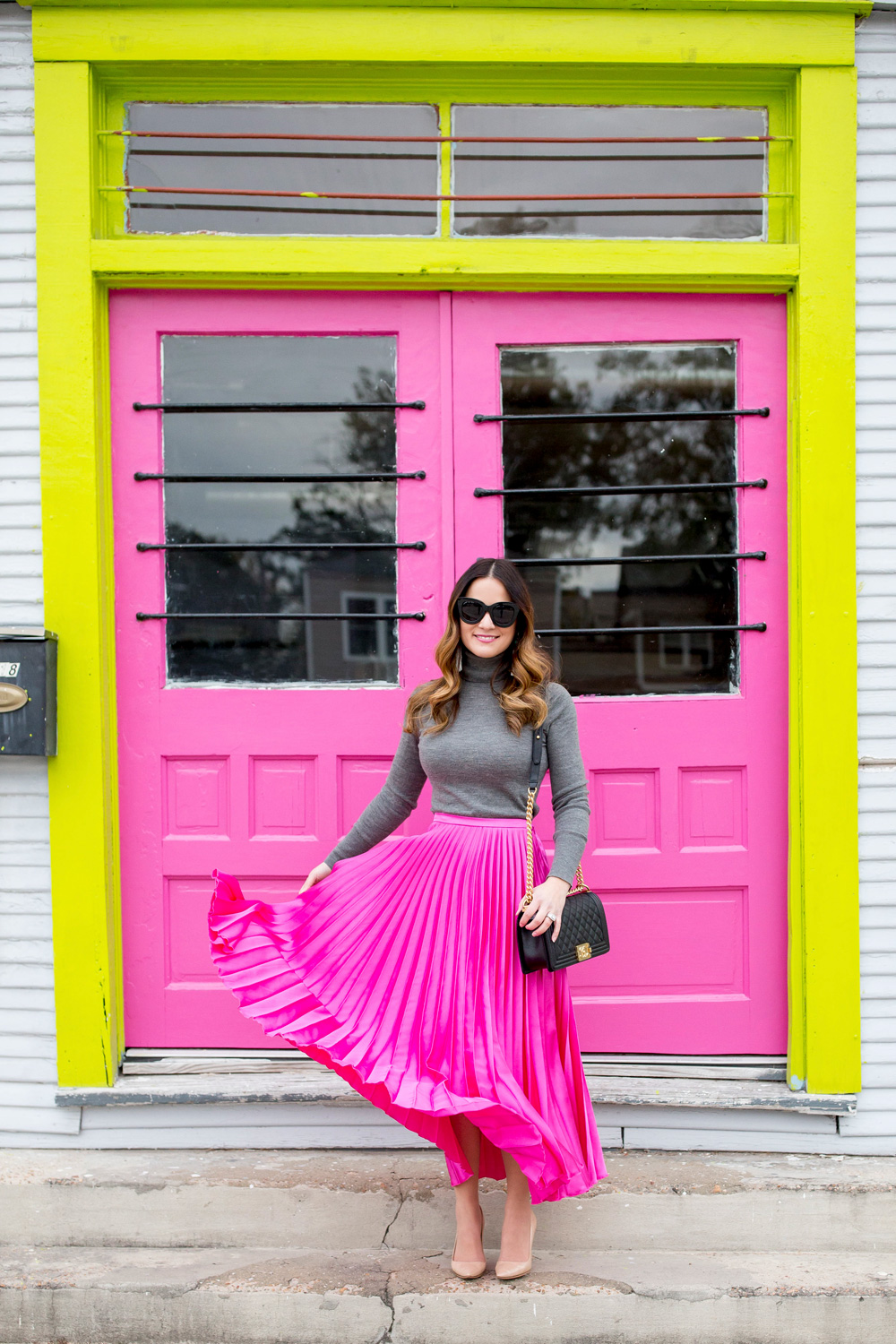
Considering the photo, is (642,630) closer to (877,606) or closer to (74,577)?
(877,606)

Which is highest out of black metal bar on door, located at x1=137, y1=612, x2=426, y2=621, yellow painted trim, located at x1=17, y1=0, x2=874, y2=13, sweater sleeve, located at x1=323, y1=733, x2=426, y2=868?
yellow painted trim, located at x1=17, y1=0, x2=874, y2=13

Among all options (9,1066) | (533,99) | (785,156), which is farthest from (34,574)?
(785,156)

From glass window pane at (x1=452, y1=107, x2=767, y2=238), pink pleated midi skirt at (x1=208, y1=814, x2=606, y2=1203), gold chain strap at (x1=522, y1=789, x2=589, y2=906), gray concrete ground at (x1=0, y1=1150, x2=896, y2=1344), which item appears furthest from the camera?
glass window pane at (x1=452, y1=107, x2=767, y2=238)

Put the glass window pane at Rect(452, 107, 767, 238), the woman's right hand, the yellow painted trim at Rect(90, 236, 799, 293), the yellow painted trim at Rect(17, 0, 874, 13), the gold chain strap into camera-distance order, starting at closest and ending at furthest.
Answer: the gold chain strap, the woman's right hand, the yellow painted trim at Rect(17, 0, 874, 13), the yellow painted trim at Rect(90, 236, 799, 293), the glass window pane at Rect(452, 107, 767, 238)

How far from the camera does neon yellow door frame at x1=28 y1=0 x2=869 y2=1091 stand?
3100mm

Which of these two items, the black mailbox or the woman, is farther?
the black mailbox

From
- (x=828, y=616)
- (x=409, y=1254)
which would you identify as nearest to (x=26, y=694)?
(x=409, y=1254)

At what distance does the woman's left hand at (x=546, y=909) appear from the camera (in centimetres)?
239

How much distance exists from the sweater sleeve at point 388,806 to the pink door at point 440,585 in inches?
21.1

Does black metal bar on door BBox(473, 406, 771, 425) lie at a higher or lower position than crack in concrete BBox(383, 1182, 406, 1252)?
higher

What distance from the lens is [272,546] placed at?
335 cm

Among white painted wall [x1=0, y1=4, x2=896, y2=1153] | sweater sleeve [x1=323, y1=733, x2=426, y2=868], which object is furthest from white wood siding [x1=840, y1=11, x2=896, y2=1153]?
sweater sleeve [x1=323, y1=733, x2=426, y2=868]

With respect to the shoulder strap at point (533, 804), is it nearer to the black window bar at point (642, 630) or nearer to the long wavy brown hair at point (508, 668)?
the long wavy brown hair at point (508, 668)

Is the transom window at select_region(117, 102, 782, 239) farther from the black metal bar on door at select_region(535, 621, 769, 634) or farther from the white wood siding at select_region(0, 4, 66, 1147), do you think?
the black metal bar on door at select_region(535, 621, 769, 634)
